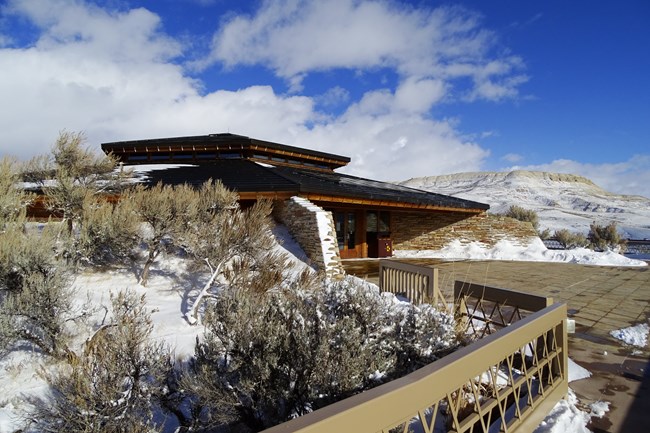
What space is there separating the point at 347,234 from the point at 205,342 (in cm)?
1092

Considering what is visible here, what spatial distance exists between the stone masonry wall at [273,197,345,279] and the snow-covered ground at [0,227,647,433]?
0.52 metres

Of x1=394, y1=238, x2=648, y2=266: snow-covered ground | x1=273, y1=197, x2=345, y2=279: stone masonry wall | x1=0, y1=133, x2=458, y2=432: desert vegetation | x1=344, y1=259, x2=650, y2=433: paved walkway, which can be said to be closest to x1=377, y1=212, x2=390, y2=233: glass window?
x1=394, y1=238, x2=648, y2=266: snow-covered ground

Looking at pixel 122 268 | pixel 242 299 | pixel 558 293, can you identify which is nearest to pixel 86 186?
pixel 122 268

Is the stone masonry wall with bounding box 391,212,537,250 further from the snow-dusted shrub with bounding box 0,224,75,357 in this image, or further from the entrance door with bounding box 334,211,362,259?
the snow-dusted shrub with bounding box 0,224,75,357

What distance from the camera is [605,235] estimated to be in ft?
65.5

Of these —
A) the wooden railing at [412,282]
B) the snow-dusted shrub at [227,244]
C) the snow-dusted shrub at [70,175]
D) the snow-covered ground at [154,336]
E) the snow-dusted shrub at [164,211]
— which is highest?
the snow-dusted shrub at [70,175]

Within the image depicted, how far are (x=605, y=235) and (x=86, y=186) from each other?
2465 centimetres

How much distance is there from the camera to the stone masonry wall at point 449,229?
15180 mm

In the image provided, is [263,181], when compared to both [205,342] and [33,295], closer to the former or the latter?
[33,295]

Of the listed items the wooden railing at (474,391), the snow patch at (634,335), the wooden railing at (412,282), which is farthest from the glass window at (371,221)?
the wooden railing at (474,391)

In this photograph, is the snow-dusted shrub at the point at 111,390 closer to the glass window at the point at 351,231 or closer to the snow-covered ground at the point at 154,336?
the snow-covered ground at the point at 154,336

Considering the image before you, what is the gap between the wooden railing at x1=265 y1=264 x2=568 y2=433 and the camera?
4.43 ft

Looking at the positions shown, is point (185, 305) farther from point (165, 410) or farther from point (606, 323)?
point (606, 323)

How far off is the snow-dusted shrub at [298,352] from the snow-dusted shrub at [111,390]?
395 millimetres
